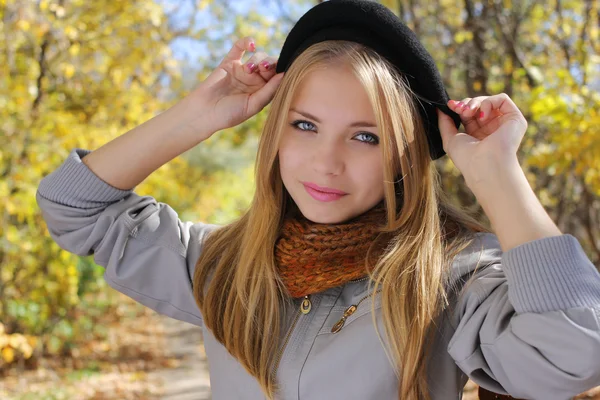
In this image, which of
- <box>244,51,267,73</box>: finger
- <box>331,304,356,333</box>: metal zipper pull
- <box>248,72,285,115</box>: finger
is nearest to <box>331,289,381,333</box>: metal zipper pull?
<box>331,304,356,333</box>: metal zipper pull

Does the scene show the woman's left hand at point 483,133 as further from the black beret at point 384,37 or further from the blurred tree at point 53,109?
the blurred tree at point 53,109

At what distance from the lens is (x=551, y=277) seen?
4.35 feet

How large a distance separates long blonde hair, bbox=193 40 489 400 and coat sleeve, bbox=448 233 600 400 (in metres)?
0.13

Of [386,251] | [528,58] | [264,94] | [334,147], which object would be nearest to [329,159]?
[334,147]

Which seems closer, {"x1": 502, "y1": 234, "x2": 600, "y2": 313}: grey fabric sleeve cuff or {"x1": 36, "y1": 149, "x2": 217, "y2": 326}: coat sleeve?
{"x1": 502, "y1": 234, "x2": 600, "y2": 313}: grey fabric sleeve cuff

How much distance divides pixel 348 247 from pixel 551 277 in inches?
21.7

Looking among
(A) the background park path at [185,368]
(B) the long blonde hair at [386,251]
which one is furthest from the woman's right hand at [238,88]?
(A) the background park path at [185,368]

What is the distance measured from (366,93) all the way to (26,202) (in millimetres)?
3356

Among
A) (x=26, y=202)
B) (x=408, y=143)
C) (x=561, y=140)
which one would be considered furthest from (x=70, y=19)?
(x=408, y=143)

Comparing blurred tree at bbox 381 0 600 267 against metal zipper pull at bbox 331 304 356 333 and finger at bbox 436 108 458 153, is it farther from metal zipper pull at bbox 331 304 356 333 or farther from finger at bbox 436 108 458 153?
metal zipper pull at bbox 331 304 356 333

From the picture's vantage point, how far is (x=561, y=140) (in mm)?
3066

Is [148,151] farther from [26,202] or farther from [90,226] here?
[26,202]

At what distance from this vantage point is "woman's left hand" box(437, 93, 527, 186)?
153 centimetres

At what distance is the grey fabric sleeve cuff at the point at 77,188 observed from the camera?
2.00 meters
